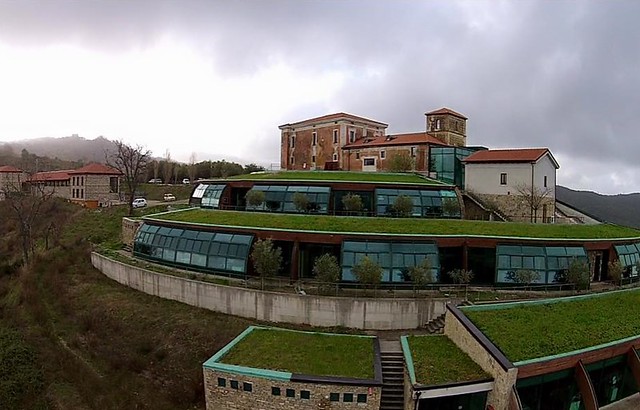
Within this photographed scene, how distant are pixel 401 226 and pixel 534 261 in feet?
24.3

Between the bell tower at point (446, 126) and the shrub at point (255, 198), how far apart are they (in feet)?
70.9

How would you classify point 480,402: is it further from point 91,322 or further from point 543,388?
point 91,322

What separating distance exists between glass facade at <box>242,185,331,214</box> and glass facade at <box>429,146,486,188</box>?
1358 cm

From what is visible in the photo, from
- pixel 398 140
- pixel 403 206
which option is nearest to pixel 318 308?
pixel 403 206

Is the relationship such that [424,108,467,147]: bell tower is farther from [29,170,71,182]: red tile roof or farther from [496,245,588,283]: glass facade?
[29,170,71,182]: red tile roof

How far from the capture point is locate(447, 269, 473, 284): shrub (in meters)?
23.0

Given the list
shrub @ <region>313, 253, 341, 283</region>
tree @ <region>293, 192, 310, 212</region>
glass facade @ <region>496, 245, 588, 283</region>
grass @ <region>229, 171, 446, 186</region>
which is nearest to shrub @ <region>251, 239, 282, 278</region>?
shrub @ <region>313, 253, 341, 283</region>

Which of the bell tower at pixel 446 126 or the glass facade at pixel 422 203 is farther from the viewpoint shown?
the bell tower at pixel 446 126

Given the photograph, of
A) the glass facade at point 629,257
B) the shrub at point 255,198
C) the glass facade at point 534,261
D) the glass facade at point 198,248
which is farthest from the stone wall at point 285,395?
the glass facade at point 629,257

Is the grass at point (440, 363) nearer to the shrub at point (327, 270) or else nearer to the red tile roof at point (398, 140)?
the shrub at point (327, 270)

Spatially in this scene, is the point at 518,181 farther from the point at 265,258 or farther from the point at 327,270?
the point at 265,258

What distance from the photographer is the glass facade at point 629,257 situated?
2673cm

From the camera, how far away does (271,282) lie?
80.2 ft

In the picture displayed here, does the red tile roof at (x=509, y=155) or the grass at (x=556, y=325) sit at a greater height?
the red tile roof at (x=509, y=155)
